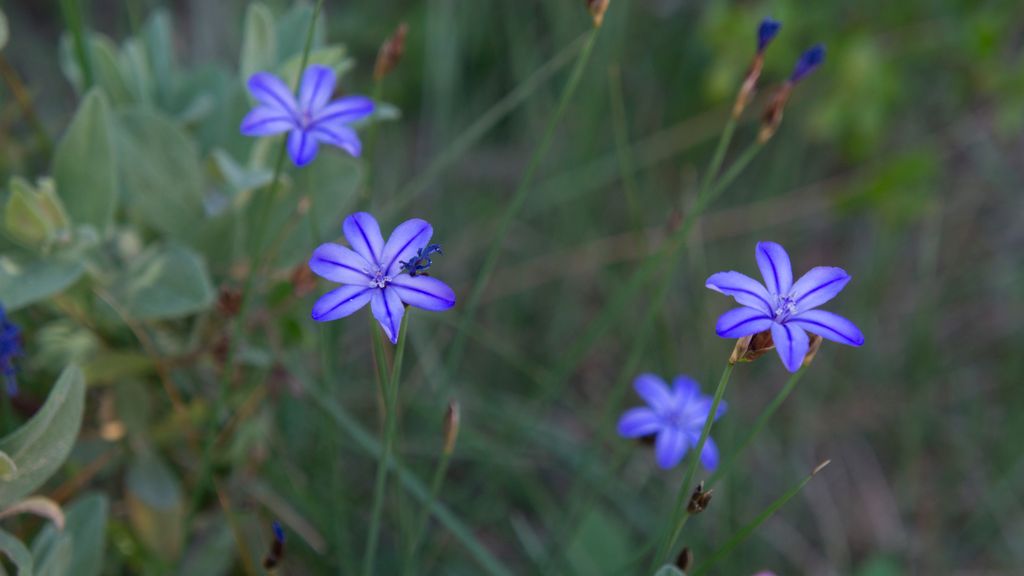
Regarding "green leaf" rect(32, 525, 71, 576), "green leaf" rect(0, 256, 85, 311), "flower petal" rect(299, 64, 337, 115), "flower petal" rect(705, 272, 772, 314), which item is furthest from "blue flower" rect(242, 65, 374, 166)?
"green leaf" rect(32, 525, 71, 576)

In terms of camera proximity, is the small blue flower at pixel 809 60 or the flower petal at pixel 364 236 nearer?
the flower petal at pixel 364 236

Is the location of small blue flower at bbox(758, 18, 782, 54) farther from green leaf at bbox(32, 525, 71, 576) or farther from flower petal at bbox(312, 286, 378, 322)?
green leaf at bbox(32, 525, 71, 576)

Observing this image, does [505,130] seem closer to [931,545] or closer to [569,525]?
[569,525]

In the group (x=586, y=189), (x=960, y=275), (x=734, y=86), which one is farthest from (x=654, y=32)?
(x=960, y=275)

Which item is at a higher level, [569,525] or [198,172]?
[198,172]

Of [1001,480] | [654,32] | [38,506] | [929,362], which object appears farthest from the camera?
[654,32]

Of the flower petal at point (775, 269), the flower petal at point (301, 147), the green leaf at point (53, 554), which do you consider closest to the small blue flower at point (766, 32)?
the flower petal at point (775, 269)

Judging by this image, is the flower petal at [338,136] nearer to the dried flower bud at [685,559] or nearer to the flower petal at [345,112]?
the flower petal at [345,112]
